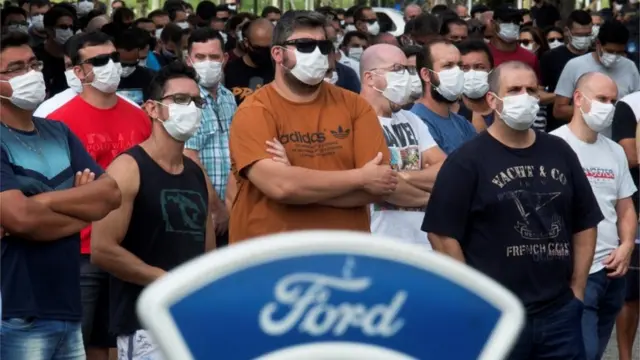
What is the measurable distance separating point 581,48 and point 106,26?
187 inches

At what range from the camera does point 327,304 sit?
140 centimetres

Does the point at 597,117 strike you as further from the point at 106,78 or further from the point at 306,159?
the point at 106,78

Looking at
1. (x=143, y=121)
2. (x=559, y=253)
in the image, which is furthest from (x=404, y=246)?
(x=143, y=121)

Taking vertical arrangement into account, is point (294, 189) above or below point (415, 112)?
above

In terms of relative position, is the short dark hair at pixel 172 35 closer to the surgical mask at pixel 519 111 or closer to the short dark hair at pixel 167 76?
the short dark hair at pixel 167 76

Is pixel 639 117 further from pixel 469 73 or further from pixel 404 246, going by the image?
pixel 404 246

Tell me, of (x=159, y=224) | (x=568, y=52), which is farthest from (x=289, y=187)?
(x=568, y=52)

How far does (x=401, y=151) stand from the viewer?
6508 millimetres

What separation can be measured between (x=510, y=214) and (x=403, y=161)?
129cm

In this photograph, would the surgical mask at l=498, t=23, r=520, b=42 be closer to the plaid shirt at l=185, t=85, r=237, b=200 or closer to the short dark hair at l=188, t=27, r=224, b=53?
the short dark hair at l=188, t=27, r=224, b=53

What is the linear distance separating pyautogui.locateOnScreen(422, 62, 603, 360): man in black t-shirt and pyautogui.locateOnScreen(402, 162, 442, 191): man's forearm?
825mm

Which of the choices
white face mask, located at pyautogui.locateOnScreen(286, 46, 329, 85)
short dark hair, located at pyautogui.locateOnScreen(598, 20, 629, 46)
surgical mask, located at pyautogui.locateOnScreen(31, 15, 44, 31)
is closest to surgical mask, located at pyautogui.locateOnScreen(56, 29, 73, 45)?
surgical mask, located at pyautogui.locateOnScreen(31, 15, 44, 31)

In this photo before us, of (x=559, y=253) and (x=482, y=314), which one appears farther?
(x=559, y=253)

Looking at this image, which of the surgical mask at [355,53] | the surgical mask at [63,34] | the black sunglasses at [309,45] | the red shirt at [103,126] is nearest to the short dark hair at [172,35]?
the surgical mask at [63,34]
